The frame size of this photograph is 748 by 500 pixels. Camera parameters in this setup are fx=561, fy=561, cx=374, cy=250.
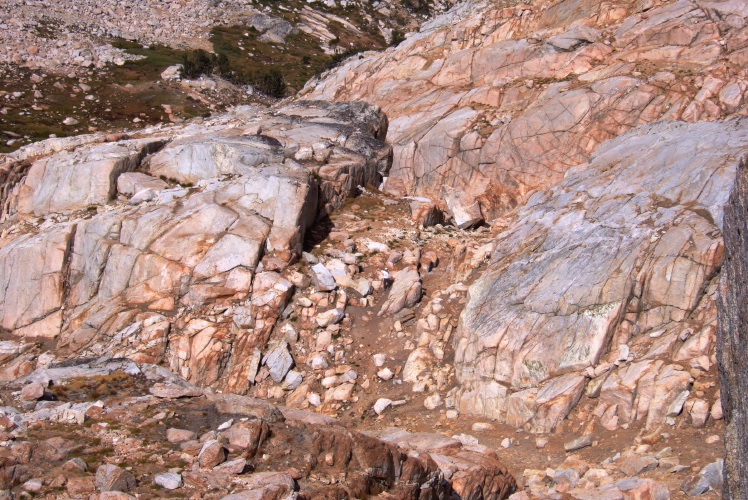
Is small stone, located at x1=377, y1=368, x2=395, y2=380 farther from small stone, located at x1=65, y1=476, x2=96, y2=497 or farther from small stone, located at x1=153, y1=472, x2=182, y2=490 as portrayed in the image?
small stone, located at x1=65, y1=476, x2=96, y2=497

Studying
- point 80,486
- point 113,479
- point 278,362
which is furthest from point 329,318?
point 80,486

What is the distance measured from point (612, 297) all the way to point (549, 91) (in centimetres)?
1550

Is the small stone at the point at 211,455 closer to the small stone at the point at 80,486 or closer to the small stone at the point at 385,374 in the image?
the small stone at the point at 80,486

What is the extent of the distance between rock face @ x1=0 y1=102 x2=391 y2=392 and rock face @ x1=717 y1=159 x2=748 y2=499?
12.7 m

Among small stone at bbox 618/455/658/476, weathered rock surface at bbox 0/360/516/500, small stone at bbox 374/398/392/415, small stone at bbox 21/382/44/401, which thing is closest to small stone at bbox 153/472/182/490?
weathered rock surface at bbox 0/360/516/500

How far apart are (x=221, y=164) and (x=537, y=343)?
1537 cm

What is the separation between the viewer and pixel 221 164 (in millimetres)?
23797

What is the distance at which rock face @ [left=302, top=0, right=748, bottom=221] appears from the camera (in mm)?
24016

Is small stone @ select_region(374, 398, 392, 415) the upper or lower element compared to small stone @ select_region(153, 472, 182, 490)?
lower

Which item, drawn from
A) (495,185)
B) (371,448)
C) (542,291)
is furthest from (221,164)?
(371,448)

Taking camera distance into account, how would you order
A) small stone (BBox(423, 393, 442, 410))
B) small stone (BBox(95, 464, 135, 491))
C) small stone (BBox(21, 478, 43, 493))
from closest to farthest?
small stone (BBox(21, 478, 43, 493)) → small stone (BBox(95, 464, 135, 491)) → small stone (BBox(423, 393, 442, 410))

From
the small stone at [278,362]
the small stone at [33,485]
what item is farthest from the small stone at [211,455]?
the small stone at [278,362]

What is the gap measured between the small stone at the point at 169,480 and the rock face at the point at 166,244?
900 centimetres

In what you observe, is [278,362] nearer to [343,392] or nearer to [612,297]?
[343,392]
